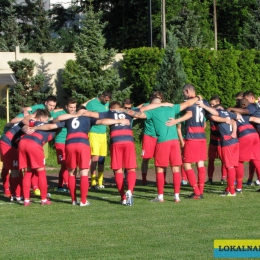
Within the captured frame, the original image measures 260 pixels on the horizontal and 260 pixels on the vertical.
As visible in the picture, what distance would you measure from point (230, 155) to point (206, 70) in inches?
616

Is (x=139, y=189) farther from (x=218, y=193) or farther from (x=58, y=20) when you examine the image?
(x=58, y=20)

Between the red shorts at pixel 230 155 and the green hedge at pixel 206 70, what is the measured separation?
14.2 metres

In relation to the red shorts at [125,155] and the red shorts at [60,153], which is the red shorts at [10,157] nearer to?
the red shorts at [60,153]

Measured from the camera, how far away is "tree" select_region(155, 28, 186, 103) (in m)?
26.9

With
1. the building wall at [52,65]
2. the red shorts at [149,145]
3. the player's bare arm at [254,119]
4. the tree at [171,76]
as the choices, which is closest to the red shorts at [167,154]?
the player's bare arm at [254,119]

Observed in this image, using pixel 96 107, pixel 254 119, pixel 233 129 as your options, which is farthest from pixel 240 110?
pixel 96 107

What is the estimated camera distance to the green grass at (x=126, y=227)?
9.21 m

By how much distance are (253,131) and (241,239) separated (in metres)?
5.45

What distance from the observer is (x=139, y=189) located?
622 inches

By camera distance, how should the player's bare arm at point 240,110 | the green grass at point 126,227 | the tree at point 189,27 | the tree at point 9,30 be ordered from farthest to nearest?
the tree at point 189,27 → the tree at point 9,30 → the player's bare arm at point 240,110 → the green grass at point 126,227

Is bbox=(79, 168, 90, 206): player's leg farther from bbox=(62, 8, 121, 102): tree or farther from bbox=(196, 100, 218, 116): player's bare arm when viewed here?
bbox=(62, 8, 121, 102): tree

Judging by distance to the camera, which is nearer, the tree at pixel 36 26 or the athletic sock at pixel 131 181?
the athletic sock at pixel 131 181

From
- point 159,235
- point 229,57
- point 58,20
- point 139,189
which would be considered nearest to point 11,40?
point 58,20

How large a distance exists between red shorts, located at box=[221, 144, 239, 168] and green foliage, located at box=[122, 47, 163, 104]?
14.2 meters
